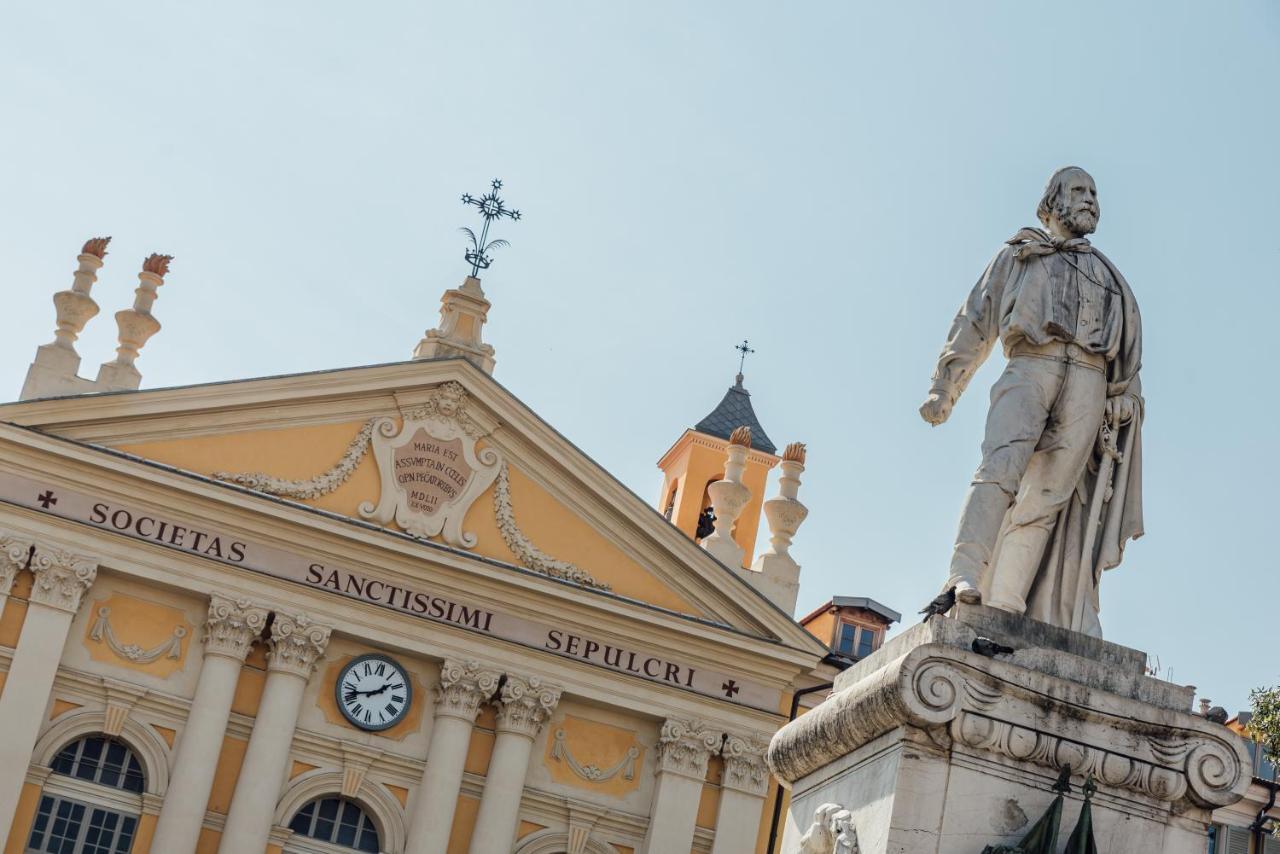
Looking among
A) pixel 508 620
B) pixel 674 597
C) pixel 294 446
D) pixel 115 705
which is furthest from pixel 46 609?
pixel 674 597

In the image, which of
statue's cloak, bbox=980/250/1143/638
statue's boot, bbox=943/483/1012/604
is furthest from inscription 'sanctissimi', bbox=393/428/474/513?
statue's boot, bbox=943/483/1012/604

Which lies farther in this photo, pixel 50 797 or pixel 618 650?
pixel 618 650

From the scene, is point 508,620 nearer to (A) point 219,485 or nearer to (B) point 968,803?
(A) point 219,485

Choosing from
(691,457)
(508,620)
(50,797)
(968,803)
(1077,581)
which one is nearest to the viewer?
(968,803)

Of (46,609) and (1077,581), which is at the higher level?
(46,609)

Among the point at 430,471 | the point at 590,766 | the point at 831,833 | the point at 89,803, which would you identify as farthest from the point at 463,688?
the point at 831,833

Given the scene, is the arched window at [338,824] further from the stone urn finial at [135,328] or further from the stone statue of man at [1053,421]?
the stone statue of man at [1053,421]

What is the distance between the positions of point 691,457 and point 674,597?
1135 centimetres

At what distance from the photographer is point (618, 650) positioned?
29.1 m

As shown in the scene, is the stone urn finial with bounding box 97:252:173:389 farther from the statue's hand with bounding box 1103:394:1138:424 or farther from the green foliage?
the statue's hand with bounding box 1103:394:1138:424

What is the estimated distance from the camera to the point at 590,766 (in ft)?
94.2

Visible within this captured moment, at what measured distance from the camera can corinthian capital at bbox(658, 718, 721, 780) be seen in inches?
1126

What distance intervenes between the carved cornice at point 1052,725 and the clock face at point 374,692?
2131cm

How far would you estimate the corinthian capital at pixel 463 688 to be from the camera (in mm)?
28109
